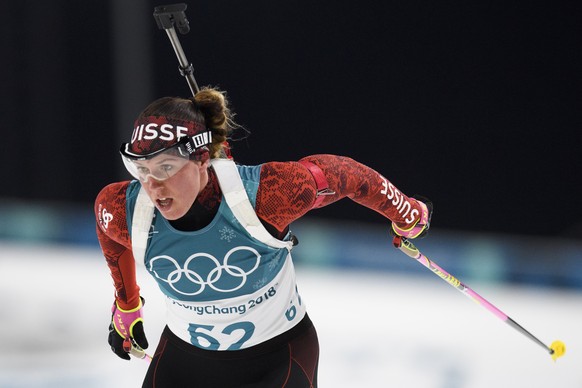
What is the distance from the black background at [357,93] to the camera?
6.04 meters

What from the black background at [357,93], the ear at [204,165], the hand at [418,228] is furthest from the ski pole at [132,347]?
the black background at [357,93]

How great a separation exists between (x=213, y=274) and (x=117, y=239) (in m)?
0.34

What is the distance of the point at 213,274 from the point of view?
299 cm

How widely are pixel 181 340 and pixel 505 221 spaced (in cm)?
335

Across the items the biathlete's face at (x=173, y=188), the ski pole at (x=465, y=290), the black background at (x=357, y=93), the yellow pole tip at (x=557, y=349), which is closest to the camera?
the biathlete's face at (x=173, y=188)

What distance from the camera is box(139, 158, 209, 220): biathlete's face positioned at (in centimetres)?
286

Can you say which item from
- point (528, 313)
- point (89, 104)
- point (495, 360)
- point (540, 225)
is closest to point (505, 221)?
point (540, 225)

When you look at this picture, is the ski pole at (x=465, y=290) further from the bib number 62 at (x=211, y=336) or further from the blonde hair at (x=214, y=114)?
the blonde hair at (x=214, y=114)

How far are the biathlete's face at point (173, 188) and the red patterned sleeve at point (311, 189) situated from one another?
0.20 m

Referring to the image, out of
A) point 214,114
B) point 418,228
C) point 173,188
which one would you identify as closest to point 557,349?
point 418,228

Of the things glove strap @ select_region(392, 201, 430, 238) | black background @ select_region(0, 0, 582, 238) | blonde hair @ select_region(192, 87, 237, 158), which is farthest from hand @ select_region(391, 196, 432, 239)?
black background @ select_region(0, 0, 582, 238)

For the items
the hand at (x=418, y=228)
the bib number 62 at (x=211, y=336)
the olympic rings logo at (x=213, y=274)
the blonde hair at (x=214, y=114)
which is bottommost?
the bib number 62 at (x=211, y=336)

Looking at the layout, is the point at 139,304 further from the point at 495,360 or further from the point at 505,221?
the point at 505,221

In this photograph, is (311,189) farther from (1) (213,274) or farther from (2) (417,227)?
(2) (417,227)
